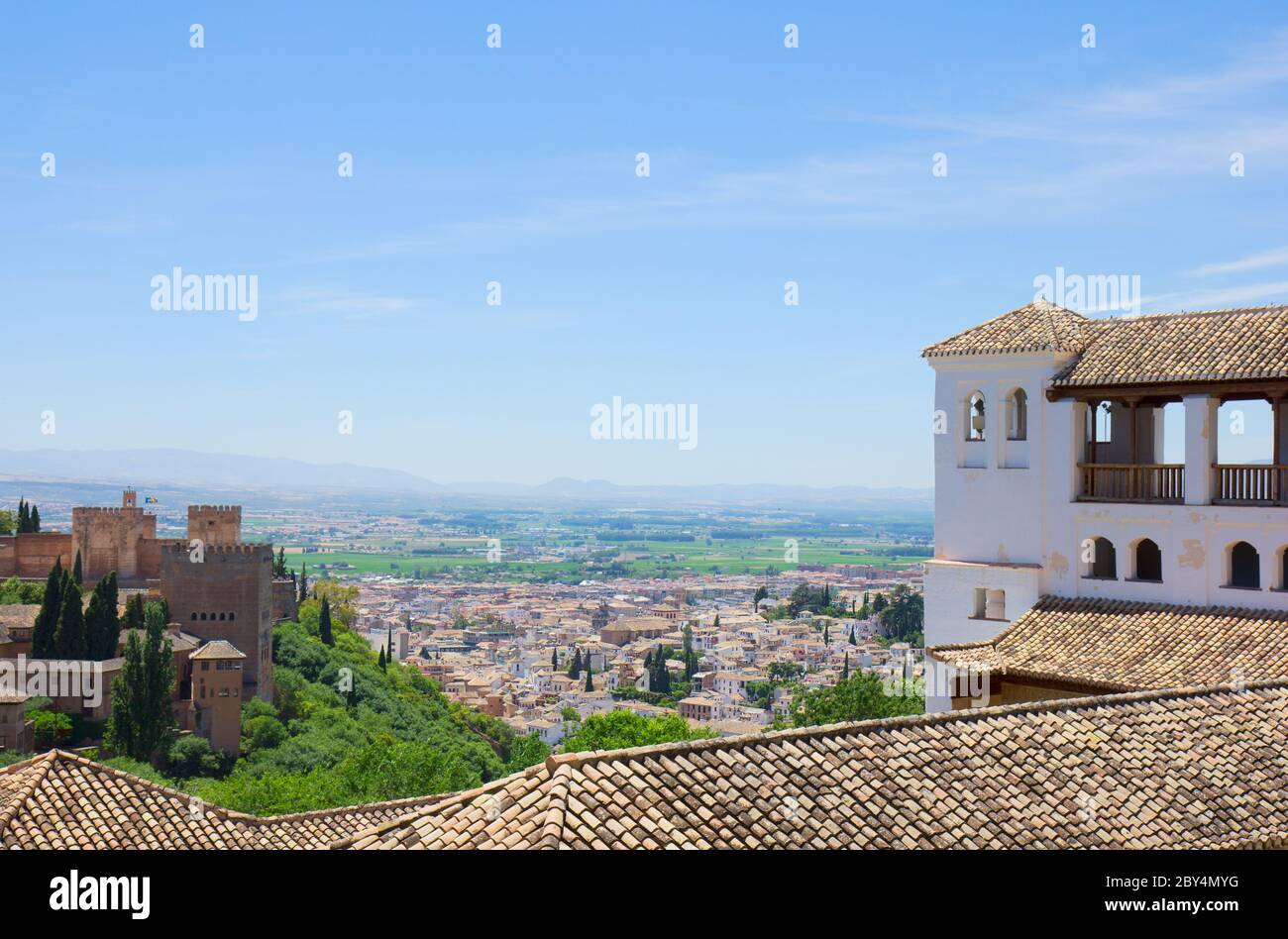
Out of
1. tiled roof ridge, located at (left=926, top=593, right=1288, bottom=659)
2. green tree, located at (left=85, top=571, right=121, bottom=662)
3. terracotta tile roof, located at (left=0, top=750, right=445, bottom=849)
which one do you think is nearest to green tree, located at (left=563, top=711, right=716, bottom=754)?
tiled roof ridge, located at (left=926, top=593, right=1288, bottom=659)

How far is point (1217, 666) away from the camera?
1511 cm

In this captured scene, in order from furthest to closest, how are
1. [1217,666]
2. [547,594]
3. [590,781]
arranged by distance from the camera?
[547,594] < [1217,666] < [590,781]

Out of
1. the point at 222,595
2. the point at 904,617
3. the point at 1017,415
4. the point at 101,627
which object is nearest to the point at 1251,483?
the point at 1017,415

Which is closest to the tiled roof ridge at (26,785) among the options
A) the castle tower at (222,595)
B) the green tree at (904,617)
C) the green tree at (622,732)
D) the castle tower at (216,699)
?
the green tree at (622,732)

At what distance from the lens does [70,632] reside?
5984 centimetres

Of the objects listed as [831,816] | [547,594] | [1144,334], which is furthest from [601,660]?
[831,816]

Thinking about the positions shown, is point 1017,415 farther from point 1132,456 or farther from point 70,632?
point 70,632

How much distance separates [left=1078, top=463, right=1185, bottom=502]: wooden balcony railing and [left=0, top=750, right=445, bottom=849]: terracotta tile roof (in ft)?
32.4

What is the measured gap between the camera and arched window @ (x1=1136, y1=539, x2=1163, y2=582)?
17.8m

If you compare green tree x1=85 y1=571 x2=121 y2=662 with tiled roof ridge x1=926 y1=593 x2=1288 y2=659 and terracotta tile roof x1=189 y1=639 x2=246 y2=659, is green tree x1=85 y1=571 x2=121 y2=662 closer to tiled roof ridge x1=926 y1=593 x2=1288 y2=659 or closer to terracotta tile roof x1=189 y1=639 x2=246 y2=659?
terracotta tile roof x1=189 y1=639 x2=246 y2=659

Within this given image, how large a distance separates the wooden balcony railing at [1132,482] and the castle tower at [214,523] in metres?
64.8
